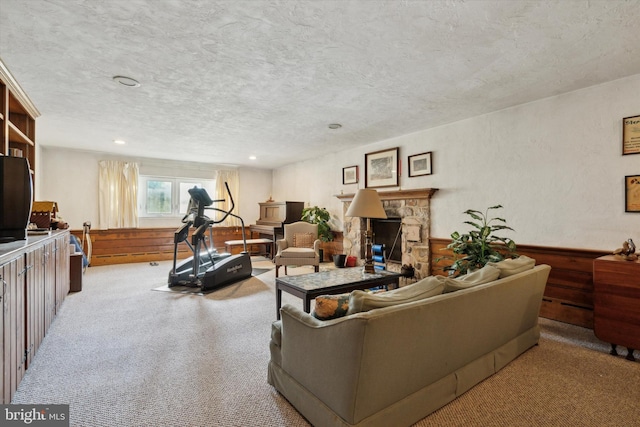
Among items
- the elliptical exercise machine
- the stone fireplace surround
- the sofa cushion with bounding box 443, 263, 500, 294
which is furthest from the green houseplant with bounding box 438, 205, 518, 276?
the elliptical exercise machine

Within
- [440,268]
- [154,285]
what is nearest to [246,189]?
[154,285]

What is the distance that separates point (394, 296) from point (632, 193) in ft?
8.82

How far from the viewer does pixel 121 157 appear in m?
6.34

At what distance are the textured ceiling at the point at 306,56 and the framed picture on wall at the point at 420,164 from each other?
615 millimetres

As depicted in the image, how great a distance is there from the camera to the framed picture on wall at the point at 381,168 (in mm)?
4875

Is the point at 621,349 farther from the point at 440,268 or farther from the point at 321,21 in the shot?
the point at 321,21

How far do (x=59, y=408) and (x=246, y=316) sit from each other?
1.65 m

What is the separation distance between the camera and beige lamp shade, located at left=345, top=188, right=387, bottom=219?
2.98 m

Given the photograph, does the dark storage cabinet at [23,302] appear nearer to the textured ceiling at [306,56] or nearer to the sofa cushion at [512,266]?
the textured ceiling at [306,56]

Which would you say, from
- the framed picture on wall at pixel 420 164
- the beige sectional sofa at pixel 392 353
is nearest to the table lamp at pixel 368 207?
the beige sectional sofa at pixel 392 353

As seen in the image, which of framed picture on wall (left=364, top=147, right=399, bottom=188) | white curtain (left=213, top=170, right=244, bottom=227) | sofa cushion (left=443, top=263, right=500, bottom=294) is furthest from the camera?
white curtain (left=213, top=170, right=244, bottom=227)

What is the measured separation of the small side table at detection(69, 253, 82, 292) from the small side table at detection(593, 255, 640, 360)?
18.8ft

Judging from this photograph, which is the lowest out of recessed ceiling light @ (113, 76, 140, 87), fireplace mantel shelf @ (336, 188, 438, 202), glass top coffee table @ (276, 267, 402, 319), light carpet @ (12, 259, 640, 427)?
light carpet @ (12, 259, 640, 427)

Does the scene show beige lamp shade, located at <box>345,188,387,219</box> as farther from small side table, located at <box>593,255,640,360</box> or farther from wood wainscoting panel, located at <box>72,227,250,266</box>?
wood wainscoting panel, located at <box>72,227,250,266</box>
